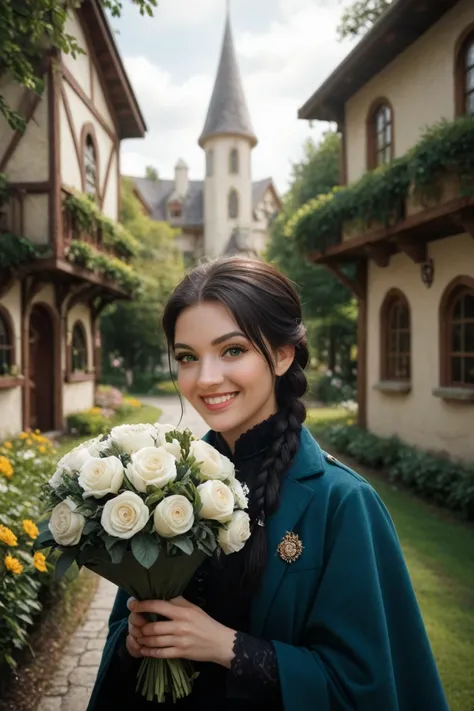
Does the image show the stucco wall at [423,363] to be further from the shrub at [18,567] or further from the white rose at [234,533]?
the white rose at [234,533]

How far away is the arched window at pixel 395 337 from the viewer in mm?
10070

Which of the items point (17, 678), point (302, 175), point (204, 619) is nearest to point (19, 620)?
point (17, 678)

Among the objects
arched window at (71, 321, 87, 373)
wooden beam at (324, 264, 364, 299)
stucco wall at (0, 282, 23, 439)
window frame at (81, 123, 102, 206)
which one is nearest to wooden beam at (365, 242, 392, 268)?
wooden beam at (324, 264, 364, 299)

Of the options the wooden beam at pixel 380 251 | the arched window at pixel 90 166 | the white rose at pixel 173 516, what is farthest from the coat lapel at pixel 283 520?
the arched window at pixel 90 166

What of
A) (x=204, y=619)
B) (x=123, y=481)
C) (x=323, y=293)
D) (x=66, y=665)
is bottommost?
(x=66, y=665)

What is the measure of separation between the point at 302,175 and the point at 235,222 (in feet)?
60.6

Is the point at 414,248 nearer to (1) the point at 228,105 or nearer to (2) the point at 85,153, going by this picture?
(2) the point at 85,153

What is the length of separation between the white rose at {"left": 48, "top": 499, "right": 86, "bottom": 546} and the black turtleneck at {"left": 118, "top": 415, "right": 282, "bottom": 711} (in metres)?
0.44

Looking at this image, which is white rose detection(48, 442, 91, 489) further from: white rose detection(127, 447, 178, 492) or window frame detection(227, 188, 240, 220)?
window frame detection(227, 188, 240, 220)

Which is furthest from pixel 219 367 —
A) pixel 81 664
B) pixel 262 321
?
pixel 81 664

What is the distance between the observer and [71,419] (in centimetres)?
1270

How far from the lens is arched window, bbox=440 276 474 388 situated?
822 cm

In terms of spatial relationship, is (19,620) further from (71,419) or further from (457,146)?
(71,419)

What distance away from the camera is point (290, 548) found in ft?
5.22
